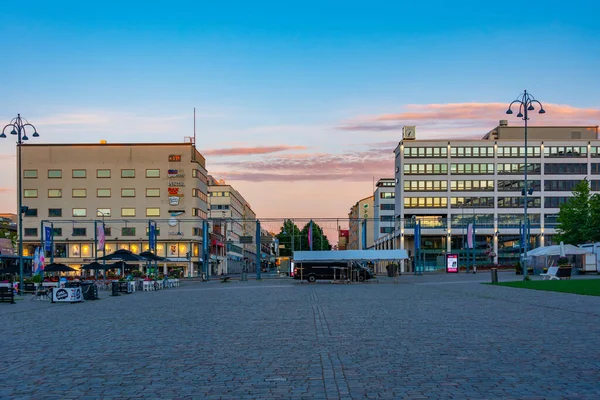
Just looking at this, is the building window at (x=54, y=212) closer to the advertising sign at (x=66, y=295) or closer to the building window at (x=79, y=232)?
the building window at (x=79, y=232)

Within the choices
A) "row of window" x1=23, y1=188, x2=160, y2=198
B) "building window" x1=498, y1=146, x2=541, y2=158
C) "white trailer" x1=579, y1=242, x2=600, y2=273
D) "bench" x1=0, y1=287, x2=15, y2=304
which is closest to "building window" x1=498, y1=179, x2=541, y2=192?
"building window" x1=498, y1=146, x2=541, y2=158

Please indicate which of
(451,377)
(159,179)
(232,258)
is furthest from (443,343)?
(232,258)

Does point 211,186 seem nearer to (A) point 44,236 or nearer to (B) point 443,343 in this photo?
(A) point 44,236

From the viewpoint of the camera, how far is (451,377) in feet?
31.5

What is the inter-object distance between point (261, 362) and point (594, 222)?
241 ft

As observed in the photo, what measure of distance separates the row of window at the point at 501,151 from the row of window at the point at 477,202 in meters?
7.33

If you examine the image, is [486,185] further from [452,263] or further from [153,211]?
[153,211]

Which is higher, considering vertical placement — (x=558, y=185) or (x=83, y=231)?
(x=558, y=185)

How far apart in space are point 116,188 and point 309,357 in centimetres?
10366

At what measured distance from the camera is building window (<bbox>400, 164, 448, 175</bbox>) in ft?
387

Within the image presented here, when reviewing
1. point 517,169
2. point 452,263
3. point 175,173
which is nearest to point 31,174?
point 175,173

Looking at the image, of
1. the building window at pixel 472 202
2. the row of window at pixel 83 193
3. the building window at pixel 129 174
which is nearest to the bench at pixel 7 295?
the row of window at pixel 83 193

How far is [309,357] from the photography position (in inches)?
461

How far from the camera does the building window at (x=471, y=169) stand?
386ft
